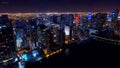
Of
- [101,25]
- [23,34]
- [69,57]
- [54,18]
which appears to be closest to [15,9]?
[23,34]

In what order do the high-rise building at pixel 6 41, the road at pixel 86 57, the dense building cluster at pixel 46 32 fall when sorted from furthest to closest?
the dense building cluster at pixel 46 32 < the high-rise building at pixel 6 41 < the road at pixel 86 57

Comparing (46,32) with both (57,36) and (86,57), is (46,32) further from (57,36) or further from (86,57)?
(86,57)

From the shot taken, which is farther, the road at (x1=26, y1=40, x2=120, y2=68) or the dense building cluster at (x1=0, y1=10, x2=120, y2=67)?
the dense building cluster at (x1=0, y1=10, x2=120, y2=67)

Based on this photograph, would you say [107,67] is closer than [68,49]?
Yes

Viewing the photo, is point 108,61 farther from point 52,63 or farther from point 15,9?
point 15,9

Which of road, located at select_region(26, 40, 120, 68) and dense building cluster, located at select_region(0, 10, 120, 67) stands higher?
dense building cluster, located at select_region(0, 10, 120, 67)

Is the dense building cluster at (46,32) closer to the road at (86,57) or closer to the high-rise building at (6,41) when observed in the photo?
the high-rise building at (6,41)

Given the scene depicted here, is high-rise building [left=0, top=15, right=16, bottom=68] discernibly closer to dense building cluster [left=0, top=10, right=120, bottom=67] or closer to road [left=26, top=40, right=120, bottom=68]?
dense building cluster [left=0, top=10, right=120, bottom=67]

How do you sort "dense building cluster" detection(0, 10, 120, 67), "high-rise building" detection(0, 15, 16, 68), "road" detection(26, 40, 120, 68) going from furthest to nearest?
1. "dense building cluster" detection(0, 10, 120, 67)
2. "high-rise building" detection(0, 15, 16, 68)
3. "road" detection(26, 40, 120, 68)
